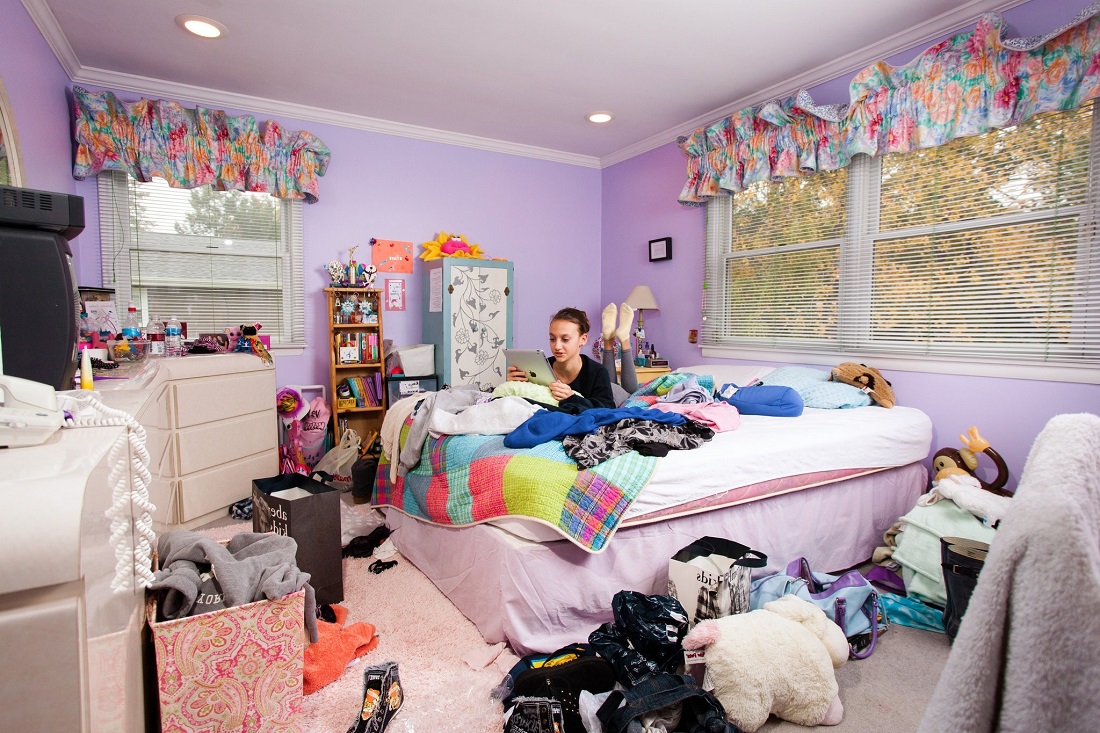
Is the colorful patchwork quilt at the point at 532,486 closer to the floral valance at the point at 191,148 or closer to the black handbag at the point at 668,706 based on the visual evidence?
the black handbag at the point at 668,706

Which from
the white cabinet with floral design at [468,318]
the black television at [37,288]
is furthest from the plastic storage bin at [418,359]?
the black television at [37,288]

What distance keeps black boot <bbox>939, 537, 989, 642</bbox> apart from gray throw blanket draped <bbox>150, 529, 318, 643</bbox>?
2.00 m

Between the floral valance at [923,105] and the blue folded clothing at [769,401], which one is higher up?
the floral valance at [923,105]

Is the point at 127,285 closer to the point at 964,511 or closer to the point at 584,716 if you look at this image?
the point at 584,716

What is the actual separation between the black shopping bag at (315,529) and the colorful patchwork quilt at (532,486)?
373 mm

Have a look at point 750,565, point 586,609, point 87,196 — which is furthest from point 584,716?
point 87,196

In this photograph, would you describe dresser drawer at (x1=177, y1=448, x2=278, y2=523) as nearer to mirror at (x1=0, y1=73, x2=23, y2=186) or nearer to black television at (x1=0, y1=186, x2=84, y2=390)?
mirror at (x1=0, y1=73, x2=23, y2=186)

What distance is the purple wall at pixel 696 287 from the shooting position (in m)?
2.59

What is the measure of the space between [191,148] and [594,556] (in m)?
3.62

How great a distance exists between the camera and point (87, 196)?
3.50m

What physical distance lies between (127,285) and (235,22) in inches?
71.9

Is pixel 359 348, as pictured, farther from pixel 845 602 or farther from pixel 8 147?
pixel 845 602

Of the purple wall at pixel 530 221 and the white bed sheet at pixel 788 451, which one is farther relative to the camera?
the purple wall at pixel 530 221

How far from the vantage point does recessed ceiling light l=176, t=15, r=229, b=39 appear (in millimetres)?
2818
